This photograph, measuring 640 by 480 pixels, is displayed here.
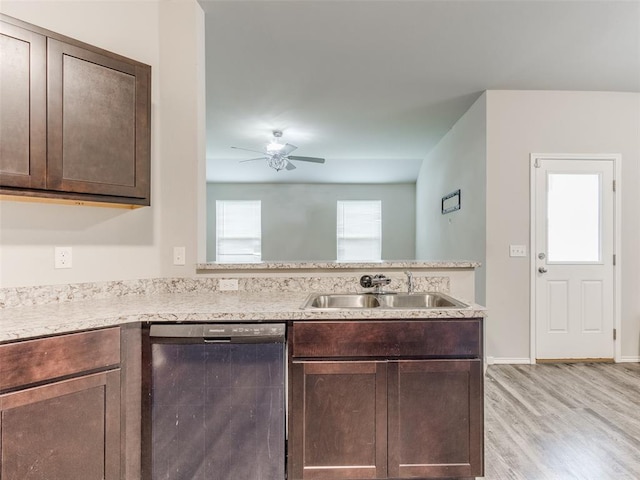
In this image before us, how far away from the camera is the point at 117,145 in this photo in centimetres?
163

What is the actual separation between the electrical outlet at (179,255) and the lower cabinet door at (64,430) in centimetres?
77

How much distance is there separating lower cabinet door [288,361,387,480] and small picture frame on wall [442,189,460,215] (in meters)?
3.29

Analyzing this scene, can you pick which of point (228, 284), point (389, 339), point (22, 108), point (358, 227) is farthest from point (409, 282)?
point (358, 227)

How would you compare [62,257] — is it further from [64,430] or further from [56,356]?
[64,430]

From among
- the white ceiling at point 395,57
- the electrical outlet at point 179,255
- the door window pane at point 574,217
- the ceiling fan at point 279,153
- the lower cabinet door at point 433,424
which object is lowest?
the lower cabinet door at point 433,424

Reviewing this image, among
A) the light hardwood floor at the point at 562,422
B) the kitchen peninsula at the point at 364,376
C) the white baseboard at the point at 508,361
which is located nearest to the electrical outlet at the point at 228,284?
the kitchen peninsula at the point at 364,376

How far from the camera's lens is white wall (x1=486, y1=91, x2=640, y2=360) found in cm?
329

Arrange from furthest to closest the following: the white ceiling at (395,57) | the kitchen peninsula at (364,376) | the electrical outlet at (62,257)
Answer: the white ceiling at (395,57), the electrical outlet at (62,257), the kitchen peninsula at (364,376)

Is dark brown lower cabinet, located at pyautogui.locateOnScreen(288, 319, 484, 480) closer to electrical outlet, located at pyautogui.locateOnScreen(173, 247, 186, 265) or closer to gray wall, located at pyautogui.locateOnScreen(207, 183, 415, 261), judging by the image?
electrical outlet, located at pyautogui.locateOnScreen(173, 247, 186, 265)

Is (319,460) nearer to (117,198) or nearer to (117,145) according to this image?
(117,198)

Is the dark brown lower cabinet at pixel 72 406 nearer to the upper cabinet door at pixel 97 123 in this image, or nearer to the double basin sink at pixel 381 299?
the upper cabinet door at pixel 97 123

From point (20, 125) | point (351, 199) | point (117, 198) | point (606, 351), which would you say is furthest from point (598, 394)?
point (351, 199)

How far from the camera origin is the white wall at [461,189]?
3.46 metres

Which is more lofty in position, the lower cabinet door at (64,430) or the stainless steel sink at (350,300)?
the stainless steel sink at (350,300)
